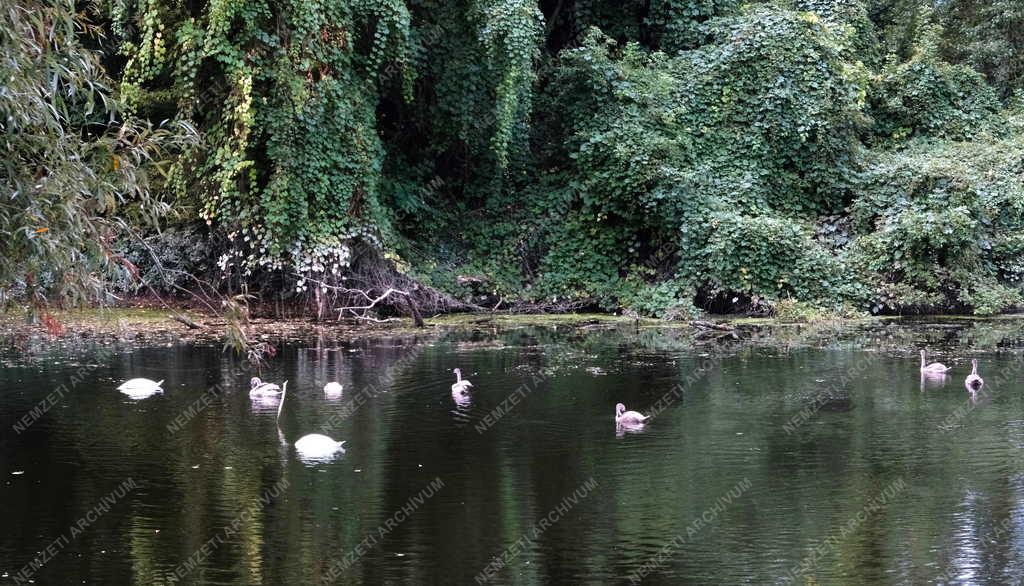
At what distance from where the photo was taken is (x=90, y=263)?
9742mm

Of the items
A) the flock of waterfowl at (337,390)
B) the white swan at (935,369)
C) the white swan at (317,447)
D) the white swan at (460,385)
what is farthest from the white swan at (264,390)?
the white swan at (935,369)

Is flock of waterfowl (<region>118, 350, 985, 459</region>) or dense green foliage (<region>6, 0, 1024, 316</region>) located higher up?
dense green foliage (<region>6, 0, 1024, 316</region>)

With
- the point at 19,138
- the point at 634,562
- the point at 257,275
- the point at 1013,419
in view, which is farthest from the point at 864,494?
the point at 257,275

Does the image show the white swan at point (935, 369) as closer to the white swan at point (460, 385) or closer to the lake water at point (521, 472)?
the lake water at point (521, 472)

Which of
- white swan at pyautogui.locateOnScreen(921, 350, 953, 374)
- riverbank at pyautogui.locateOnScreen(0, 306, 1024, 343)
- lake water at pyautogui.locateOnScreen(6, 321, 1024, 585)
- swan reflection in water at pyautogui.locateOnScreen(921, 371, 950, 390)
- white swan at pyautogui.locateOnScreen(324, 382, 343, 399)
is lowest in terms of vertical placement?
lake water at pyautogui.locateOnScreen(6, 321, 1024, 585)

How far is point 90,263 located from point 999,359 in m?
14.7

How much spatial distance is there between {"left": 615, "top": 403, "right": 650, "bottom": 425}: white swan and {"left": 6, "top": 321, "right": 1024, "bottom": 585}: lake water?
15 centimetres

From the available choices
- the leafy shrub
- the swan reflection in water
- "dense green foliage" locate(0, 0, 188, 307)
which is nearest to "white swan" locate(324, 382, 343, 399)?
"dense green foliage" locate(0, 0, 188, 307)

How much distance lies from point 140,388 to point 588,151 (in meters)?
14.1

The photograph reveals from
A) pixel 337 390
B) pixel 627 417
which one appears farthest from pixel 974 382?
pixel 337 390

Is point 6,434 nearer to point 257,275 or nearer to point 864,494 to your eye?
point 864,494

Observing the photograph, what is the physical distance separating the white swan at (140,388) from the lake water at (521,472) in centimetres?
31

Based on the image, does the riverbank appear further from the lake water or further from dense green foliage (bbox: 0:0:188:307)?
dense green foliage (bbox: 0:0:188:307)

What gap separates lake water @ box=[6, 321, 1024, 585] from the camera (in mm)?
9305
